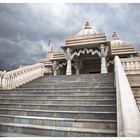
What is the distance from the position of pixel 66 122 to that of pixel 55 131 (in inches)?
14.0

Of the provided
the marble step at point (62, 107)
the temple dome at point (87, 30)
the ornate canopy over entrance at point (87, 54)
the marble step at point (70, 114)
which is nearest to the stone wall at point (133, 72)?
the marble step at point (62, 107)

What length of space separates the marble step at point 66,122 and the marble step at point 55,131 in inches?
6.8

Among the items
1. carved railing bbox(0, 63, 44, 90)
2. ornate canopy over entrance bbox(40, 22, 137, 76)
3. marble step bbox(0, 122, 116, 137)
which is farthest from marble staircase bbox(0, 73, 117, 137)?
ornate canopy over entrance bbox(40, 22, 137, 76)

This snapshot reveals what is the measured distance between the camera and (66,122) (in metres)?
3.78

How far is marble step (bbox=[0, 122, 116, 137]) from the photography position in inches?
127

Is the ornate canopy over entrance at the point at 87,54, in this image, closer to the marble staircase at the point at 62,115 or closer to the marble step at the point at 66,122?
the marble staircase at the point at 62,115

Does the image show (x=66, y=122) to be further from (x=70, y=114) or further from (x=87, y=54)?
(x=87, y=54)

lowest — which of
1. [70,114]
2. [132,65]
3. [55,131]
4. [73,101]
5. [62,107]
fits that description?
[55,131]

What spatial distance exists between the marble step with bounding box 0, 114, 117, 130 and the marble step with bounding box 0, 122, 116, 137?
0.57 ft

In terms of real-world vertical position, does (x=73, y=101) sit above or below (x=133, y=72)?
below

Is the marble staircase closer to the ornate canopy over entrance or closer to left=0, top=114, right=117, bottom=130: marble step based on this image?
left=0, top=114, right=117, bottom=130: marble step

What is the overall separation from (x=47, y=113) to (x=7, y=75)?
5.02 meters

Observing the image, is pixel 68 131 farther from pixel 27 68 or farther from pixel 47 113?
pixel 27 68

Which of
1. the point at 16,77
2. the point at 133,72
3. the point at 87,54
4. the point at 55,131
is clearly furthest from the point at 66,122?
the point at 87,54
